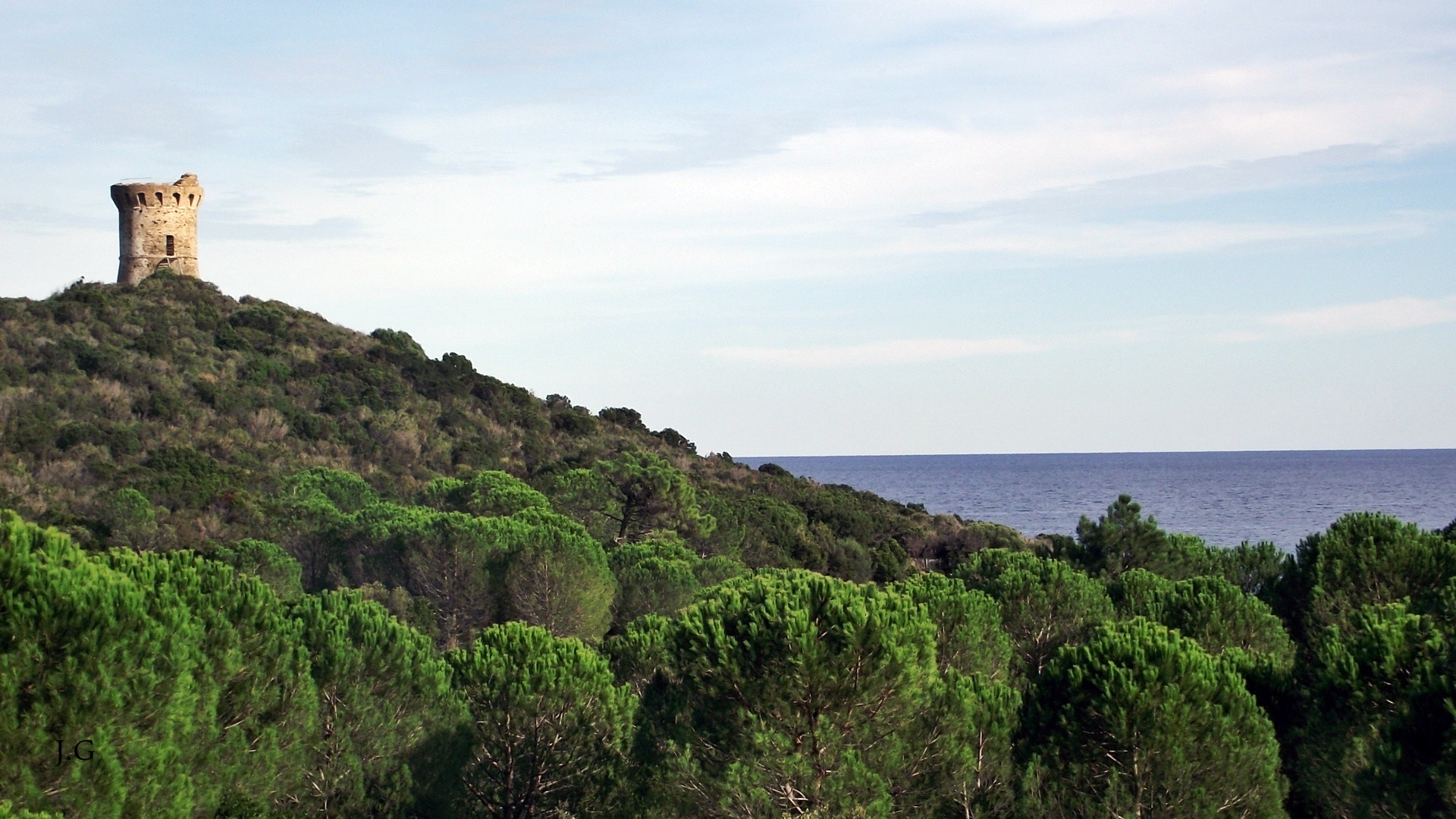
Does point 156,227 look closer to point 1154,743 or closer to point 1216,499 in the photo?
point 1154,743

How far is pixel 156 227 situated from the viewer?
6825cm

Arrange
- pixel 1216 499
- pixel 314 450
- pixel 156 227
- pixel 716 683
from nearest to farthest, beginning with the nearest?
pixel 716 683 < pixel 314 450 < pixel 156 227 < pixel 1216 499

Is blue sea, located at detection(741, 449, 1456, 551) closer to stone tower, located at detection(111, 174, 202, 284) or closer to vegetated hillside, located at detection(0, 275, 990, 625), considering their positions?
vegetated hillside, located at detection(0, 275, 990, 625)

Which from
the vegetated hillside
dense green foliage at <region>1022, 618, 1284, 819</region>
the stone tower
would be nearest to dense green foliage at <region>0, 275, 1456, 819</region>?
dense green foliage at <region>1022, 618, 1284, 819</region>

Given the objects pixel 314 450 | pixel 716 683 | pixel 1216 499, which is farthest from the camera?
pixel 1216 499

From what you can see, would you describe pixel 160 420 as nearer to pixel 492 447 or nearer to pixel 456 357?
pixel 492 447

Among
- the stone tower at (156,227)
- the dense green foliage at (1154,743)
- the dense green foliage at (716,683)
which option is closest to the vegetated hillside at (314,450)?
the stone tower at (156,227)

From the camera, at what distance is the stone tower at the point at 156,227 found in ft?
216

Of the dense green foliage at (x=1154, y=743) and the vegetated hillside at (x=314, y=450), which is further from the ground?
the vegetated hillside at (x=314, y=450)

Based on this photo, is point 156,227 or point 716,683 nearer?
point 716,683

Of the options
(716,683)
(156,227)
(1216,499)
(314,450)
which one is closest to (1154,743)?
(716,683)

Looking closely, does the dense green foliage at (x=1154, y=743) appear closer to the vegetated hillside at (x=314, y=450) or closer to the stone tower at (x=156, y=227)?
the vegetated hillside at (x=314, y=450)

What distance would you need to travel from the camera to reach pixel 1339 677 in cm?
1827

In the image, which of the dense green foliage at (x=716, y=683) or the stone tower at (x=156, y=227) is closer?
the dense green foliage at (x=716, y=683)
